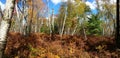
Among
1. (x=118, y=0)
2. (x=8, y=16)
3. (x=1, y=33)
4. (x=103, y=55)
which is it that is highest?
(x=118, y=0)

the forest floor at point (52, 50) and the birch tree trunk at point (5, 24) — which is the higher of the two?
the birch tree trunk at point (5, 24)

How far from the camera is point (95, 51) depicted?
16.8 meters

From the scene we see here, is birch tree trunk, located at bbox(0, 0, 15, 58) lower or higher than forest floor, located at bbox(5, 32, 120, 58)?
higher

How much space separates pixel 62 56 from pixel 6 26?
883cm

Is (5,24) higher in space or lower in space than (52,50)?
higher

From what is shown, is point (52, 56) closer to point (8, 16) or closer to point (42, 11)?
point (8, 16)

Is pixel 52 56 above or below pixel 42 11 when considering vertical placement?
below

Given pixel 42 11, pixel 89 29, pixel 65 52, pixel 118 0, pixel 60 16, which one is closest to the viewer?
pixel 65 52

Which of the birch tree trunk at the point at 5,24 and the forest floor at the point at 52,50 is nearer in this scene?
the birch tree trunk at the point at 5,24

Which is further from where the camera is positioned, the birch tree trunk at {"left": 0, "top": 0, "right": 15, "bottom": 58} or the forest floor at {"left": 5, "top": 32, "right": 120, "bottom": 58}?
the forest floor at {"left": 5, "top": 32, "right": 120, "bottom": 58}

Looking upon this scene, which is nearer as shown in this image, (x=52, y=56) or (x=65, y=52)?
(x=52, y=56)

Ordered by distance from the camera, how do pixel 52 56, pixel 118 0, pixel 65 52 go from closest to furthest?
pixel 52 56, pixel 65 52, pixel 118 0

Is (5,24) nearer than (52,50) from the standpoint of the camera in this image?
Yes

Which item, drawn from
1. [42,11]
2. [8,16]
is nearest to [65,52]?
[8,16]
